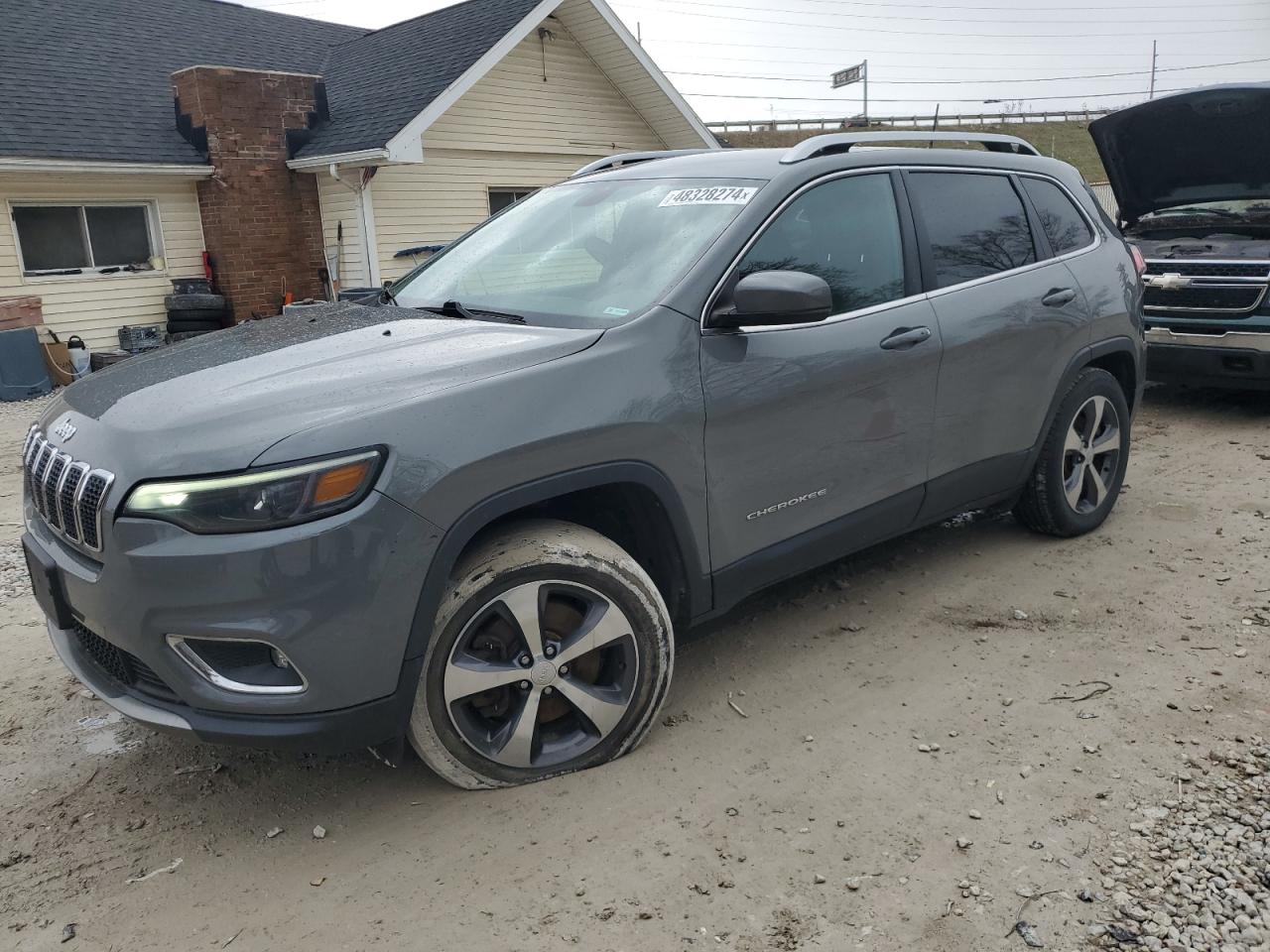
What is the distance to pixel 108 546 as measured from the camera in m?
2.53

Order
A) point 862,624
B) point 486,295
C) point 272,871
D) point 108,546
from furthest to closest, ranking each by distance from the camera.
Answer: point 862,624, point 486,295, point 272,871, point 108,546

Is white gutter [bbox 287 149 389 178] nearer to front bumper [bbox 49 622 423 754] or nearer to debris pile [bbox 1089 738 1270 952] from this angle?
front bumper [bbox 49 622 423 754]

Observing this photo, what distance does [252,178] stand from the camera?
13898 millimetres

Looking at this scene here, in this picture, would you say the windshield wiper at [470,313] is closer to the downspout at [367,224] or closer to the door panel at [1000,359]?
the door panel at [1000,359]

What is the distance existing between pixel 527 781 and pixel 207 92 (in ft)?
43.5

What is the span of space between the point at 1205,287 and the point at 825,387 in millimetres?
5278

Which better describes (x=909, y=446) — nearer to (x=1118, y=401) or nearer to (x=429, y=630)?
(x=1118, y=401)

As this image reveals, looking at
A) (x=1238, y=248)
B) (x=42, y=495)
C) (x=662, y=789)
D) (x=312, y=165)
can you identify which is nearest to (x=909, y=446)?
(x=662, y=789)

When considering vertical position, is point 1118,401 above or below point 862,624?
above

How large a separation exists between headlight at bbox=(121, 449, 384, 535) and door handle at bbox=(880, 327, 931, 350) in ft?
7.02

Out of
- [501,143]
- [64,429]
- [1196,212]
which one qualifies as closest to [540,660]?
[64,429]

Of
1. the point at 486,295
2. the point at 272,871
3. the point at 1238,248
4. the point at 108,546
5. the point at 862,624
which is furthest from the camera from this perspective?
the point at 1238,248

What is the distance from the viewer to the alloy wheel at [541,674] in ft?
9.27

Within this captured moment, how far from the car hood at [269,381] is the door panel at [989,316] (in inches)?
66.8
